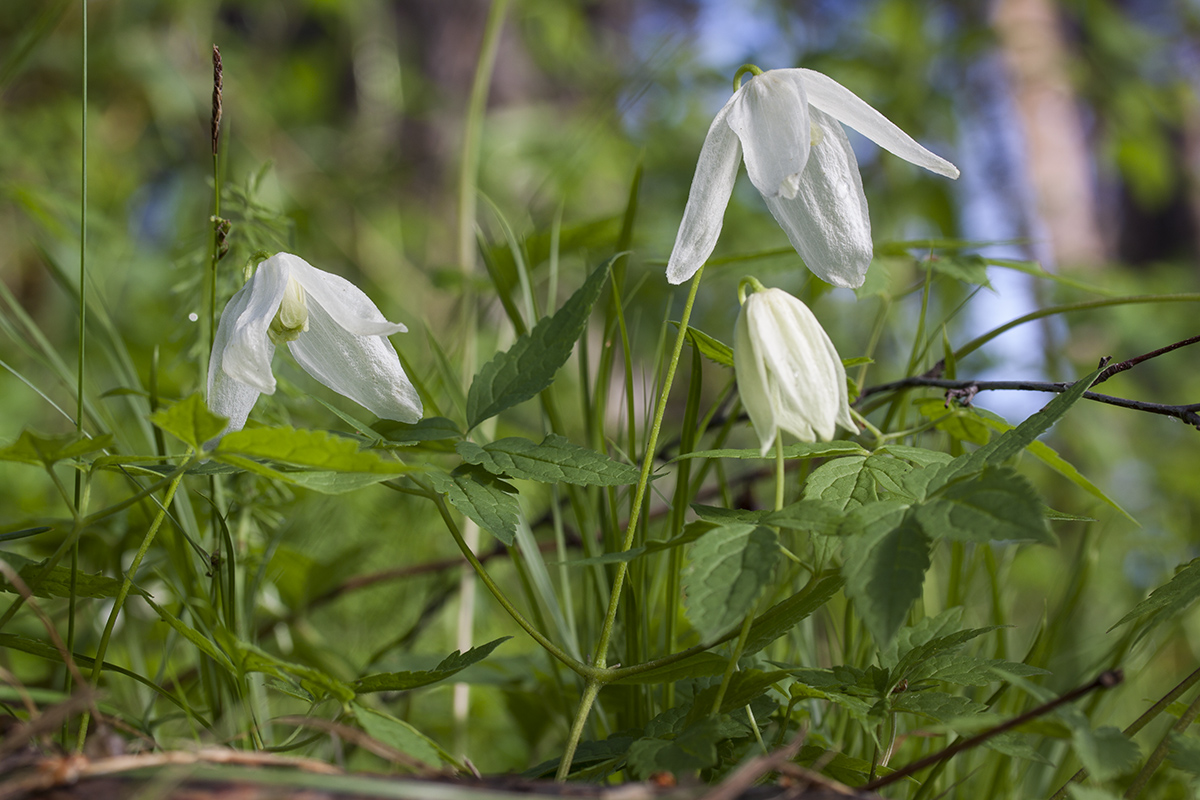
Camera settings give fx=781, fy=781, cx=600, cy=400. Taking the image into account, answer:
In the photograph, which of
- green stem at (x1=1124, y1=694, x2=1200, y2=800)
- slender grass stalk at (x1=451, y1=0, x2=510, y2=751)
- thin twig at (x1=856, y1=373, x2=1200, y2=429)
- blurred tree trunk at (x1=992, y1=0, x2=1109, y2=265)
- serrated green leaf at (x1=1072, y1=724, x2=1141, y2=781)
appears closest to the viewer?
serrated green leaf at (x1=1072, y1=724, x2=1141, y2=781)

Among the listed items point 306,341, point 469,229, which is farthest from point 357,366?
point 469,229

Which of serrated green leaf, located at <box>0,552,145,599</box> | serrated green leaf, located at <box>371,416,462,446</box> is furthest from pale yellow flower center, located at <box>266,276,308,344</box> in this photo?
serrated green leaf, located at <box>0,552,145,599</box>

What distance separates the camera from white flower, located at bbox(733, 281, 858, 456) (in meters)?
0.54

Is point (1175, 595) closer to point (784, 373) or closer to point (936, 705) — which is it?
point (936, 705)

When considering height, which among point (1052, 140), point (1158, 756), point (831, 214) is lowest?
point (1158, 756)

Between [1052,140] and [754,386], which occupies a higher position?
[1052,140]

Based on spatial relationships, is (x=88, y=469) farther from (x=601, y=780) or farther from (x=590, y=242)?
(x=590, y=242)

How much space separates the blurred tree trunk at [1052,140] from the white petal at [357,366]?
12.8 ft

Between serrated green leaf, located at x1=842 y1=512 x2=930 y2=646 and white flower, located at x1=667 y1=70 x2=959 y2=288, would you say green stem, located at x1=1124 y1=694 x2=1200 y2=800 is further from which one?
white flower, located at x1=667 y1=70 x2=959 y2=288

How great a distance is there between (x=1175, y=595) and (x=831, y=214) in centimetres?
36

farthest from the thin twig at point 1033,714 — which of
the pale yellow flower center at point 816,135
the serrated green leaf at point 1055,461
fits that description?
the pale yellow flower center at point 816,135

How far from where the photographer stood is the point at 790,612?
0.57 metres

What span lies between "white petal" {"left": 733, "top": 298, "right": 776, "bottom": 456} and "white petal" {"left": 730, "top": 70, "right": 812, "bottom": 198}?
0.35ft

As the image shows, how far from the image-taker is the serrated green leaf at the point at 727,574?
0.42 metres
